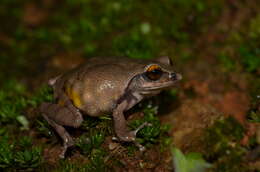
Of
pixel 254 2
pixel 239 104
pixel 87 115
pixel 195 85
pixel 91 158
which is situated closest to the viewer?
pixel 91 158

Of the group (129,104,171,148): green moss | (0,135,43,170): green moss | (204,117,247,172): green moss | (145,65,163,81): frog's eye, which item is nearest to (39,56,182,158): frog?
(145,65,163,81): frog's eye

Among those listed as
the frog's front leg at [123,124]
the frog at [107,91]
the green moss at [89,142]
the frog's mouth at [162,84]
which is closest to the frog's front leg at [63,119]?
the frog at [107,91]

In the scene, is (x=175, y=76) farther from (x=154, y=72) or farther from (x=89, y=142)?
(x=89, y=142)

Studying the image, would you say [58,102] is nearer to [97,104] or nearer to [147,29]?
[97,104]

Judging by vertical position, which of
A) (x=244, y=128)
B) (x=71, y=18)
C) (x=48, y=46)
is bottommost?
(x=244, y=128)

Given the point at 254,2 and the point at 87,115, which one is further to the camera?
the point at 254,2

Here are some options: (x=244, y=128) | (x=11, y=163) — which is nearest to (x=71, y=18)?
(x=11, y=163)

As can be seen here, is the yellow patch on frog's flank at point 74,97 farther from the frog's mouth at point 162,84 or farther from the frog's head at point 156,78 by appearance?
the frog's mouth at point 162,84

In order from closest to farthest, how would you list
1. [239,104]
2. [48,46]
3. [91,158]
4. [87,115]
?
[91,158] → [87,115] → [239,104] → [48,46]
